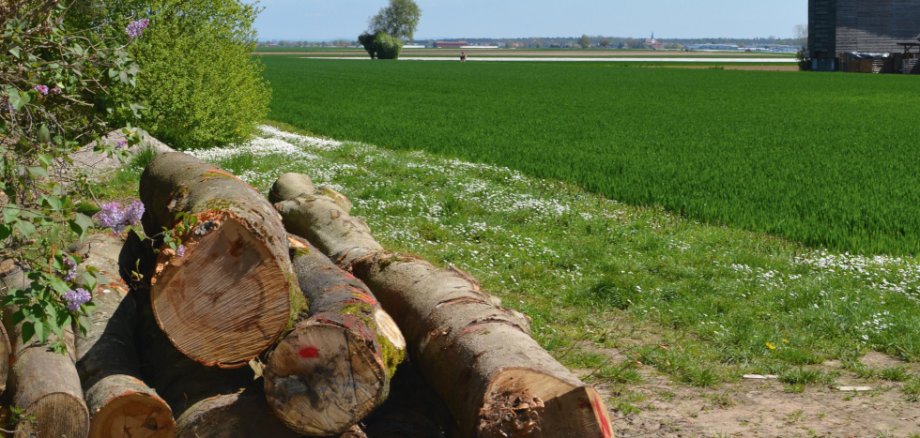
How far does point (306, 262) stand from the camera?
569cm

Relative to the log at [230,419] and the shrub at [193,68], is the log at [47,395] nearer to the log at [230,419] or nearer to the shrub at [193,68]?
the log at [230,419]

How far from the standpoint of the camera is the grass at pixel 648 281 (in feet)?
23.3

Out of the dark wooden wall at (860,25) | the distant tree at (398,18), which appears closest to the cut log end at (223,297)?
the dark wooden wall at (860,25)

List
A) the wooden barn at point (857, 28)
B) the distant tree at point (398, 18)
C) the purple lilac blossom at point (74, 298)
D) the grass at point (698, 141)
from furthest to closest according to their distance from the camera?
the distant tree at point (398, 18)
the wooden barn at point (857, 28)
the grass at point (698, 141)
the purple lilac blossom at point (74, 298)

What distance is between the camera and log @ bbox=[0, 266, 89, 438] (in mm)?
4094

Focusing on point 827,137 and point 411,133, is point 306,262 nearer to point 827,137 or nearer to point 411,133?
point 411,133

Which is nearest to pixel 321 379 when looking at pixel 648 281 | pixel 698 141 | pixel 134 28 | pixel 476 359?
pixel 476 359

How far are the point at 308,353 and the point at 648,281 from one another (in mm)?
5338

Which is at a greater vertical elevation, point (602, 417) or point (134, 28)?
point (134, 28)

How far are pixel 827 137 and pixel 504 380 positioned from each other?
21.4 meters

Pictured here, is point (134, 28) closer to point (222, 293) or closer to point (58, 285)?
point (222, 293)

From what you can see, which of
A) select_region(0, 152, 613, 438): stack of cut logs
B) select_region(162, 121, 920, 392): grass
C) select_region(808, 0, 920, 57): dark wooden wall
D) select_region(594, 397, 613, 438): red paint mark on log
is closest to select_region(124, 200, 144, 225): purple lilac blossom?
select_region(0, 152, 613, 438): stack of cut logs

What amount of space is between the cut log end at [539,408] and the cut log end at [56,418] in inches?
69.3

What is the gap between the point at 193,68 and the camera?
18594 millimetres
